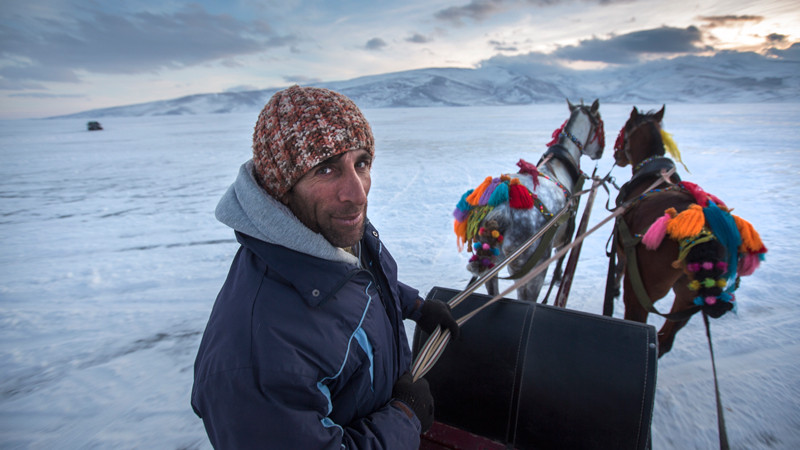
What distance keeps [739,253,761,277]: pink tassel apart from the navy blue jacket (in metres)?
2.07

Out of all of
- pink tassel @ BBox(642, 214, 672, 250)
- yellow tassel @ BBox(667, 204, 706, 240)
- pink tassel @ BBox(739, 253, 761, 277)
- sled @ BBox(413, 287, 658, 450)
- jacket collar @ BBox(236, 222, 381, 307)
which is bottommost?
sled @ BBox(413, 287, 658, 450)

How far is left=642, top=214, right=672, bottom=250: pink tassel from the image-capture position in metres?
2.12

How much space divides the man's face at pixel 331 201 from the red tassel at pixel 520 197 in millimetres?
1807

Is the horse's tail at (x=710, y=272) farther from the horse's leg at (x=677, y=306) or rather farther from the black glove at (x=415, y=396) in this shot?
the black glove at (x=415, y=396)

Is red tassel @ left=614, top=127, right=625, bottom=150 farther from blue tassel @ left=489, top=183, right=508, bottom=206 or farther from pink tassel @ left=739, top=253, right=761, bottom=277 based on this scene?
pink tassel @ left=739, top=253, right=761, bottom=277

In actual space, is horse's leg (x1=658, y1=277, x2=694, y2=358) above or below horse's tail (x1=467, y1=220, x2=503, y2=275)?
below

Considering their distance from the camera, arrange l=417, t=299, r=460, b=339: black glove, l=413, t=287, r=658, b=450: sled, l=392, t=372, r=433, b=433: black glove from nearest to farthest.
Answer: l=392, t=372, r=433, b=433: black glove < l=413, t=287, r=658, b=450: sled < l=417, t=299, r=460, b=339: black glove

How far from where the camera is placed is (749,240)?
A: 6.40 feet

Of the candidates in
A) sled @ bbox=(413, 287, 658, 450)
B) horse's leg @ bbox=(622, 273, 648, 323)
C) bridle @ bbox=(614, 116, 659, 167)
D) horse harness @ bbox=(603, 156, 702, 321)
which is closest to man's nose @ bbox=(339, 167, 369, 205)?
sled @ bbox=(413, 287, 658, 450)

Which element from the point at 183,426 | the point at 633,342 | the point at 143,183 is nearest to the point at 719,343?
the point at 633,342

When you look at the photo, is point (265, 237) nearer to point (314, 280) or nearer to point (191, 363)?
point (314, 280)

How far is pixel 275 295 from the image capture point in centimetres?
93

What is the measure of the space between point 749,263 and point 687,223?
0.40 m

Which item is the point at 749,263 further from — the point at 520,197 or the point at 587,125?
the point at 587,125
